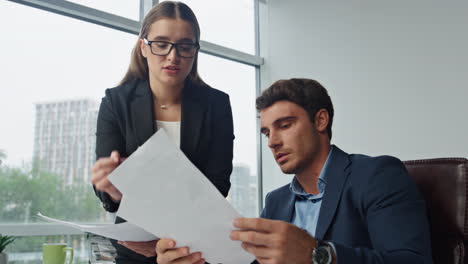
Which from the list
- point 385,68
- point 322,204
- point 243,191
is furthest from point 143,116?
point 243,191

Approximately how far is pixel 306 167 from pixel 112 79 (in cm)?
198

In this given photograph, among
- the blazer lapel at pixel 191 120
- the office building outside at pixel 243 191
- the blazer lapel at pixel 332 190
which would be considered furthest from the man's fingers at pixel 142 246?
the office building outside at pixel 243 191

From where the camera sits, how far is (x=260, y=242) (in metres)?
0.79

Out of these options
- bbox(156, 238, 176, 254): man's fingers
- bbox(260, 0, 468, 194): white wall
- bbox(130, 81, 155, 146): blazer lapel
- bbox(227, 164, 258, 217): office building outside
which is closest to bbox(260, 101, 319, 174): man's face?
bbox(130, 81, 155, 146): blazer lapel

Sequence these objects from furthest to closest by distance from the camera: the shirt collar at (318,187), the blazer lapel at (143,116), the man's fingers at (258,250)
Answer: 1. the shirt collar at (318,187)
2. the blazer lapel at (143,116)
3. the man's fingers at (258,250)

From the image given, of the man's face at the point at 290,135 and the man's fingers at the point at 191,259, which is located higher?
the man's face at the point at 290,135

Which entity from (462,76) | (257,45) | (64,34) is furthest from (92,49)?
(462,76)

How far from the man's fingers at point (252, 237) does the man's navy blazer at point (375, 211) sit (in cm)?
32

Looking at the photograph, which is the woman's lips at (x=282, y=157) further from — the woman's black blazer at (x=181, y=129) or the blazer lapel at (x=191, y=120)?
the blazer lapel at (x=191, y=120)

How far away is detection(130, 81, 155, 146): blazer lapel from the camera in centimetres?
123

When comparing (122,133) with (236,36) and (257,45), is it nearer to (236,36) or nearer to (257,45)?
(236,36)

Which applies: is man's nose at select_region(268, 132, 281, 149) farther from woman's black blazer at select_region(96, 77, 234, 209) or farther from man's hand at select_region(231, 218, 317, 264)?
man's hand at select_region(231, 218, 317, 264)

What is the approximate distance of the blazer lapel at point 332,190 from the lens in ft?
4.31

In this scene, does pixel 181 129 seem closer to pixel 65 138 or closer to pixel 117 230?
pixel 117 230
